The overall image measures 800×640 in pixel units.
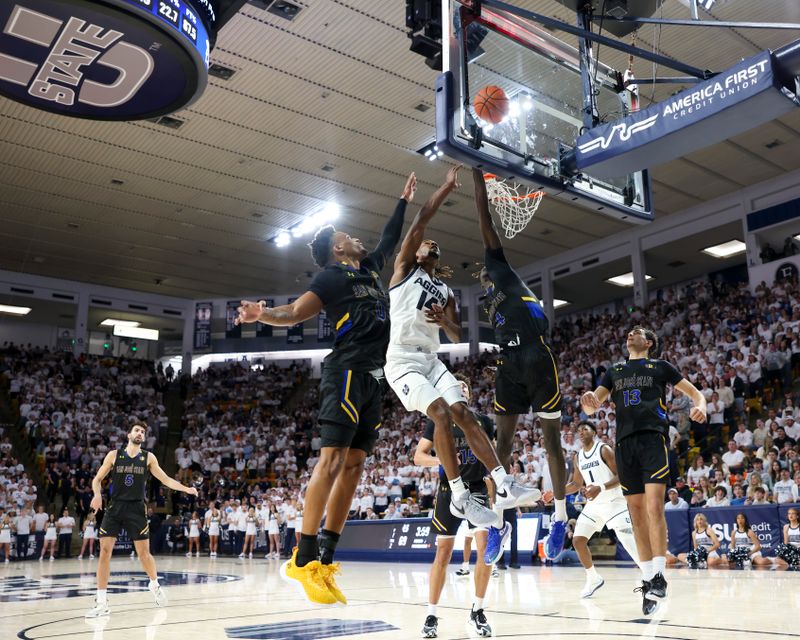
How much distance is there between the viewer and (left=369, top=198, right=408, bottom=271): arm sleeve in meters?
5.50

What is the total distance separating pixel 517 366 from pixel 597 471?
12.7ft

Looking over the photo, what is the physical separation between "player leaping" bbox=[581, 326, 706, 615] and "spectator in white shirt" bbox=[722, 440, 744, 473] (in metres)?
8.59

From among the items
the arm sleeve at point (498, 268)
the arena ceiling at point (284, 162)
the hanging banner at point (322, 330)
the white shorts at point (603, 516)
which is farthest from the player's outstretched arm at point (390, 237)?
the hanging banner at point (322, 330)

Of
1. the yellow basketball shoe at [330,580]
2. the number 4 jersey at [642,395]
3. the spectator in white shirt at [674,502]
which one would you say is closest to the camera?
the yellow basketball shoe at [330,580]

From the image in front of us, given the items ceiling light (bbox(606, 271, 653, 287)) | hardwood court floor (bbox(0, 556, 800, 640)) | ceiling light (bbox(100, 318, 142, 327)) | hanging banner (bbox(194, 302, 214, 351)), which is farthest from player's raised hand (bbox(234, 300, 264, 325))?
ceiling light (bbox(100, 318, 142, 327))

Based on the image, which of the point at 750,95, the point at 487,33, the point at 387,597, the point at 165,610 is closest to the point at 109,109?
the point at 487,33

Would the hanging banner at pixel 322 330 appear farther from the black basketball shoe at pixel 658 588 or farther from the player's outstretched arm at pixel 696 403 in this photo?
the black basketball shoe at pixel 658 588

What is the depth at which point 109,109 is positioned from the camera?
12039 millimetres

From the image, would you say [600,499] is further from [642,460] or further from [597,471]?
[642,460]

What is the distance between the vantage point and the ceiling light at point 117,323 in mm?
34812

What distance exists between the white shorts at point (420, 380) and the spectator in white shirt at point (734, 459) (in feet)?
36.2

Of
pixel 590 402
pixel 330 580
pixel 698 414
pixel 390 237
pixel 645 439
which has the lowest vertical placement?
pixel 330 580

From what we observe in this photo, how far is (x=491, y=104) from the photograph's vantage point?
299 inches

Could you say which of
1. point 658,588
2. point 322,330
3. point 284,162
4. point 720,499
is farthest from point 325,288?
point 322,330
